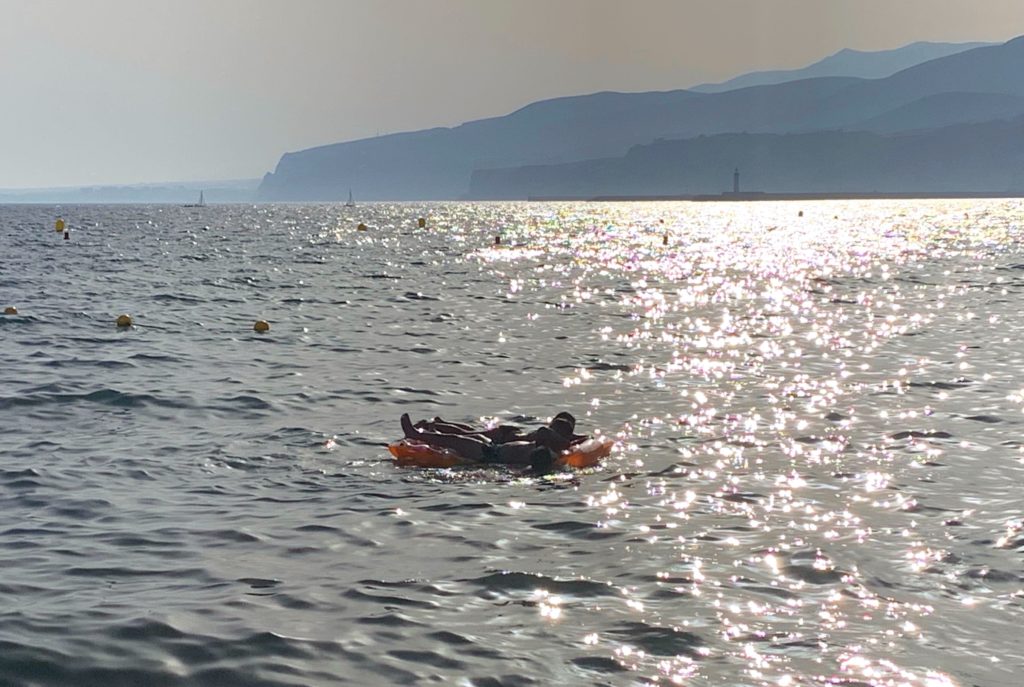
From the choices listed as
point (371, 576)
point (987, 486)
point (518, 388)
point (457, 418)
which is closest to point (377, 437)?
point (457, 418)

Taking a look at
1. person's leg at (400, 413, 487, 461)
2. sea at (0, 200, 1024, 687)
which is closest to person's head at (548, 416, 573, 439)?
sea at (0, 200, 1024, 687)

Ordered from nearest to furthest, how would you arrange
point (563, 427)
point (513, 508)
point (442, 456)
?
point (513, 508), point (442, 456), point (563, 427)

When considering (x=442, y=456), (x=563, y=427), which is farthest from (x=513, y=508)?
(x=563, y=427)

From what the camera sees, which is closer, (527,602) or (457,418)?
(527,602)

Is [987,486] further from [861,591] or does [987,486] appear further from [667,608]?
[667,608]

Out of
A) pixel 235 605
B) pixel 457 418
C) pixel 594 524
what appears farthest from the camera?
pixel 457 418

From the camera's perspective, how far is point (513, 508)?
14.9 m

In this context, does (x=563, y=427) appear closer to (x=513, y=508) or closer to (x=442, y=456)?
(x=442, y=456)

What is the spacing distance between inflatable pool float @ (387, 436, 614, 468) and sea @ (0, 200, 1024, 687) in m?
0.24

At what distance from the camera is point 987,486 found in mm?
15805

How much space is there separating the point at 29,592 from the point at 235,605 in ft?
6.98

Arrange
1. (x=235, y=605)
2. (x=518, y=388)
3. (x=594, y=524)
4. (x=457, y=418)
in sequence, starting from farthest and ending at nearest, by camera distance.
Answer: (x=518, y=388), (x=457, y=418), (x=594, y=524), (x=235, y=605)

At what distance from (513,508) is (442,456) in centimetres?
255

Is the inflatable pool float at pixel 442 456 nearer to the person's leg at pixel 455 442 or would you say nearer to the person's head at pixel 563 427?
the person's leg at pixel 455 442
